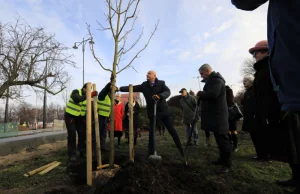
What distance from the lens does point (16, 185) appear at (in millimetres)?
4145

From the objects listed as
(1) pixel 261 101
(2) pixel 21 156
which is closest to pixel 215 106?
(1) pixel 261 101

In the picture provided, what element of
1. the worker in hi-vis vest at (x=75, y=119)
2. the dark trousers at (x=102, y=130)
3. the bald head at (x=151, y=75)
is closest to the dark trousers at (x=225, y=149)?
the bald head at (x=151, y=75)

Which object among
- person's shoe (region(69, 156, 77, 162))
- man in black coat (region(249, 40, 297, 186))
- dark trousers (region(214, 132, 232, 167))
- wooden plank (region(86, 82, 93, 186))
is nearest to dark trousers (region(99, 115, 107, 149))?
person's shoe (region(69, 156, 77, 162))

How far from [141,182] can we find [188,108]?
18.1 feet

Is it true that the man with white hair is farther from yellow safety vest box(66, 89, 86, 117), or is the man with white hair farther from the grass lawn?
yellow safety vest box(66, 89, 86, 117)

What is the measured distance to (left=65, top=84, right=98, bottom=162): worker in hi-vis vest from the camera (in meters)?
5.92

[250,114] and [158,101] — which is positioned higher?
[158,101]

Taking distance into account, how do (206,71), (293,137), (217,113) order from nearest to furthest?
1. (293,137)
2. (217,113)
3. (206,71)

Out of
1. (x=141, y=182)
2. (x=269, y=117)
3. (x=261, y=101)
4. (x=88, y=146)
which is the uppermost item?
(x=261, y=101)

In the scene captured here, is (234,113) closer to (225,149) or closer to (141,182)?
(225,149)

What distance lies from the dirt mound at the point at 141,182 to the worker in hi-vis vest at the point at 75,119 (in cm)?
327

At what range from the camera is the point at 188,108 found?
7988 mm

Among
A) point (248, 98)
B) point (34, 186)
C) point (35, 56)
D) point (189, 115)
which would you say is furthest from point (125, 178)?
point (35, 56)

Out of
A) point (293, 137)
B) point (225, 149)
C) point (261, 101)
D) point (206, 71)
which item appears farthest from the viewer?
point (206, 71)
